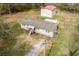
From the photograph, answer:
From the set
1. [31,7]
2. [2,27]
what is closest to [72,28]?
[31,7]

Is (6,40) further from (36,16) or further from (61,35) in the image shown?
(61,35)

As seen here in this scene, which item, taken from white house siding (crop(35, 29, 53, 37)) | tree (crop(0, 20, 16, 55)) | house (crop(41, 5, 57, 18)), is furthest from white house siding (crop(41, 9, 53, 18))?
tree (crop(0, 20, 16, 55))

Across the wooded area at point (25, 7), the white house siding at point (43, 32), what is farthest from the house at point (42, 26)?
the wooded area at point (25, 7)

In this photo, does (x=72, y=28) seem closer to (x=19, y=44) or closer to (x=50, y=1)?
(x=50, y=1)

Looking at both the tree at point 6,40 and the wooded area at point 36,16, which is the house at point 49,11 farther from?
the tree at point 6,40

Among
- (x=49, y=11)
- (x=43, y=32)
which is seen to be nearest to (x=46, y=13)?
(x=49, y=11)

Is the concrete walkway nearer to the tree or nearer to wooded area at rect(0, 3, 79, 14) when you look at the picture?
the tree
